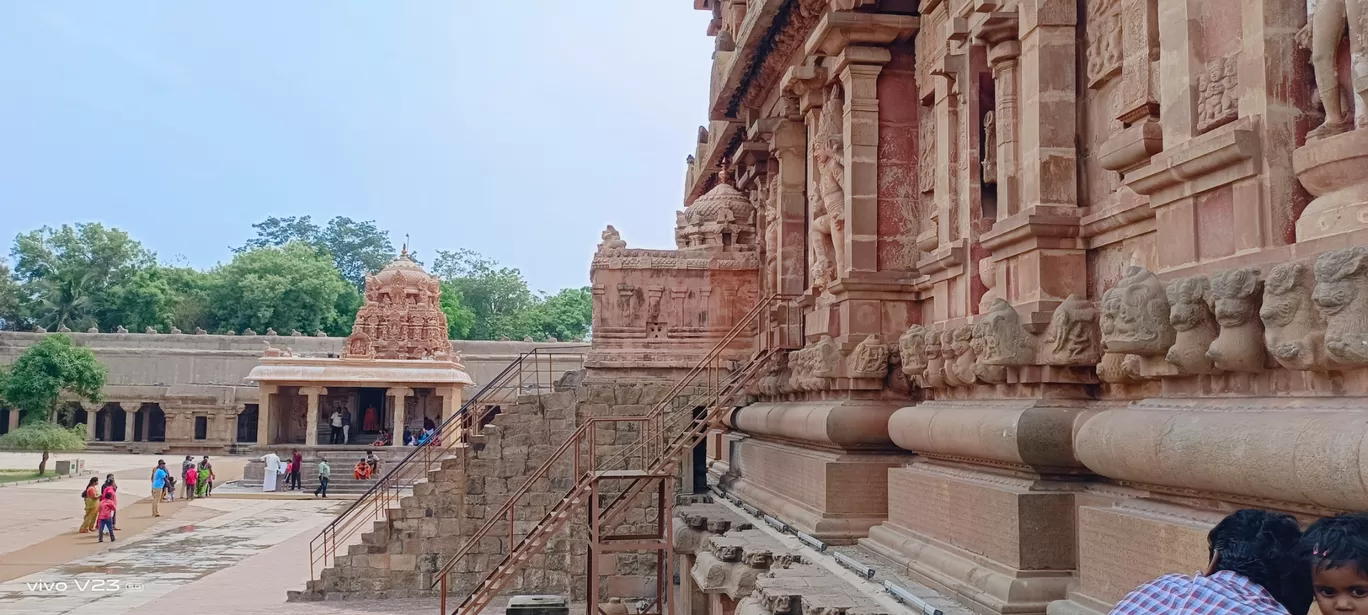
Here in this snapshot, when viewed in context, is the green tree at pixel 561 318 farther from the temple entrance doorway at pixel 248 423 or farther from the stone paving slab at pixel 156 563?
the stone paving slab at pixel 156 563

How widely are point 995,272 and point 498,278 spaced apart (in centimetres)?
7222

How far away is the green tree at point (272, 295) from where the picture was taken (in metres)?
58.4

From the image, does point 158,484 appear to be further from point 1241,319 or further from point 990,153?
point 1241,319

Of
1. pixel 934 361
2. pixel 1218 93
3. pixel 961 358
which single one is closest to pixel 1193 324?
pixel 1218 93

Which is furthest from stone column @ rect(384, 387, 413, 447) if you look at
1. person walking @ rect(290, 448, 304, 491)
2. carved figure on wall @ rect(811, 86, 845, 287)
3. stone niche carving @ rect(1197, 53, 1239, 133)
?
stone niche carving @ rect(1197, 53, 1239, 133)

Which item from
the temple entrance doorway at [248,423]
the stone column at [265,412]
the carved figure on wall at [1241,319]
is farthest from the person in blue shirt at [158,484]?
→ the carved figure on wall at [1241,319]

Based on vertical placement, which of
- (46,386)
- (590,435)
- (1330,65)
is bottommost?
(590,435)

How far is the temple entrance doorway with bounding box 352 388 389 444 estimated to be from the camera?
3778 cm

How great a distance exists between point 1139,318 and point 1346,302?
100 centimetres

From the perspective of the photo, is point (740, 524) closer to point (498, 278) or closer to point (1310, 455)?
point (1310, 455)

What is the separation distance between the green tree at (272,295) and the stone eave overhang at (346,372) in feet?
83.7

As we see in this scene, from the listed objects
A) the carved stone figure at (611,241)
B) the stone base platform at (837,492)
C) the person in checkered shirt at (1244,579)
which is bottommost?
the stone base platform at (837,492)

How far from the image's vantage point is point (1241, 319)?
3.44 metres

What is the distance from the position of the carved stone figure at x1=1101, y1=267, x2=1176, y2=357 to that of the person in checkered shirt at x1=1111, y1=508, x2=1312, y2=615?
157 centimetres
